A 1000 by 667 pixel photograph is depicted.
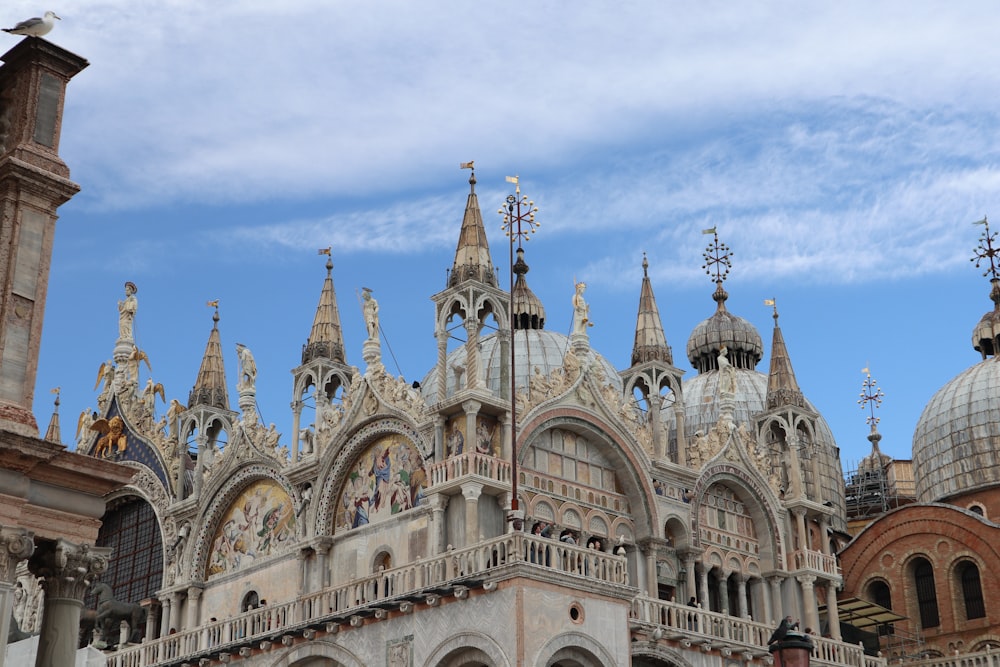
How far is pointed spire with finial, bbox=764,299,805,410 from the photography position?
39.7 m

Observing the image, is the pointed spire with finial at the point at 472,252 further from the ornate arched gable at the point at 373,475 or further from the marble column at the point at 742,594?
the marble column at the point at 742,594

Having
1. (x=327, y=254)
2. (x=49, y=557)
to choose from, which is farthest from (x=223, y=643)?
(x=49, y=557)

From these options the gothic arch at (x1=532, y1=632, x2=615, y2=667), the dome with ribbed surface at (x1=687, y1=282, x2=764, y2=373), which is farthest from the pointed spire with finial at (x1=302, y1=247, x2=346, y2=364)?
the dome with ribbed surface at (x1=687, y1=282, x2=764, y2=373)

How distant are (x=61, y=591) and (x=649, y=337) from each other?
2372cm

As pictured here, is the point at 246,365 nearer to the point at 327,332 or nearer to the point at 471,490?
the point at 327,332

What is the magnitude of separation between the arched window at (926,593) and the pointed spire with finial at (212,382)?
2272 centimetres

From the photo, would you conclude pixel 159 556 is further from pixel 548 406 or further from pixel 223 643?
pixel 548 406

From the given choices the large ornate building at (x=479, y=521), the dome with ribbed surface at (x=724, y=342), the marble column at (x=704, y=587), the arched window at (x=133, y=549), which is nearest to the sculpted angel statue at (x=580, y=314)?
the large ornate building at (x=479, y=521)

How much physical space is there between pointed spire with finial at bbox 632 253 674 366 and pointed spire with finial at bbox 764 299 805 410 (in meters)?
5.06

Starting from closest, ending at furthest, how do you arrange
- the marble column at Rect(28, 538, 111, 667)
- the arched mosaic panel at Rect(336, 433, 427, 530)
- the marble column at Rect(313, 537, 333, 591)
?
the marble column at Rect(28, 538, 111, 667) → the arched mosaic panel at Rect(336, 433, 427, 530) → the marble column at Rect(313, 537, 333, 591)

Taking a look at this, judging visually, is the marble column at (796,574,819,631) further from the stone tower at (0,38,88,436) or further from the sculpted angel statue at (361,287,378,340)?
the stone tower at (0,38,88,436)

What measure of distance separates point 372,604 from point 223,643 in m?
5.35

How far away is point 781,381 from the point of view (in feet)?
→ 133

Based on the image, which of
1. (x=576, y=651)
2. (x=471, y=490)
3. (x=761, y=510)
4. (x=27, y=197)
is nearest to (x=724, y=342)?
(x=761, y=510)
